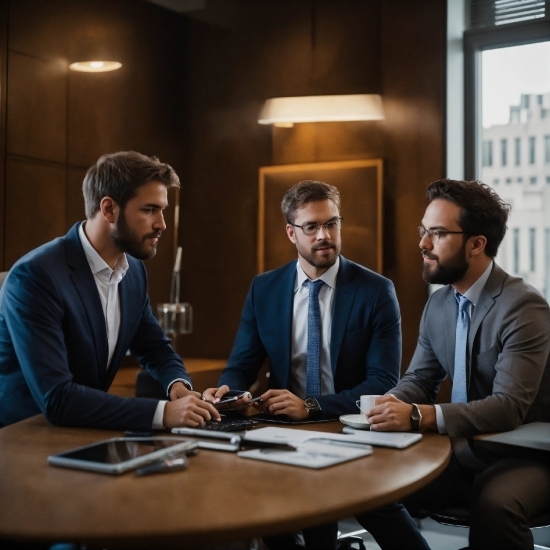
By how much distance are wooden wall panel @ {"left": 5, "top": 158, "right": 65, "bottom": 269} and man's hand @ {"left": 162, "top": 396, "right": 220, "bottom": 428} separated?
Result: 2326 millimetres

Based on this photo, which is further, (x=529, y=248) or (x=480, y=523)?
(x=529, y=248)

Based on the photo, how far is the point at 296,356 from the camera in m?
3.02

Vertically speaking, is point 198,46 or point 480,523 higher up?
point 198,46

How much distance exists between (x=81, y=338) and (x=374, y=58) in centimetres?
302

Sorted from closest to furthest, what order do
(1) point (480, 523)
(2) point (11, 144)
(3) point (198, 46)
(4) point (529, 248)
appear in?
(1) point (480, 523)
(2) point (11, 144)
(4) point (529, 248)
(3) point (198, 46)

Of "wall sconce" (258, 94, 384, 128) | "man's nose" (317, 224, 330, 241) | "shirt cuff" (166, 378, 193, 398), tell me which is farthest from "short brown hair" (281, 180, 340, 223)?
"wall sconce" (258, 94, 384, 128)

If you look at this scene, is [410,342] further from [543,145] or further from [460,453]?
[460,453]

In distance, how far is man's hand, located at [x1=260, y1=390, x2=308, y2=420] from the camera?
7.89ft

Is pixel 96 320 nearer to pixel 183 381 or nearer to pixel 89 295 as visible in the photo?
pixel 89 295

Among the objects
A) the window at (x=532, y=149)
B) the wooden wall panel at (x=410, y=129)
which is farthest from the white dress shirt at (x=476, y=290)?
the window at (x=532, y=149)

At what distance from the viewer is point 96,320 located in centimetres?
257

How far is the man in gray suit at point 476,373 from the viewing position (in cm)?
224

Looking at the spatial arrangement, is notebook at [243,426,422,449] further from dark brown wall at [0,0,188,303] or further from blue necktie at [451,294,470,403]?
dark brown wall at [0,0,188,303]

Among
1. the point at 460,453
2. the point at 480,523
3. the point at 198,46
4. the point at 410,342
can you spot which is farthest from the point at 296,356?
the point at 198,46
